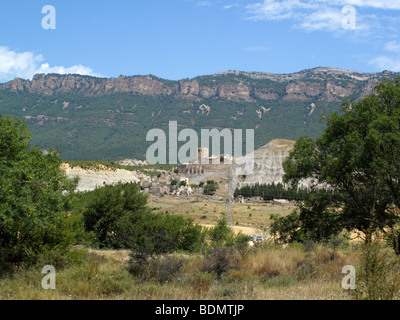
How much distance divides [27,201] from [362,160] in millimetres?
10014

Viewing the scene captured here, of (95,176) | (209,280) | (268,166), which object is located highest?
(209,280)

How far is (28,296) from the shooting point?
6492mm

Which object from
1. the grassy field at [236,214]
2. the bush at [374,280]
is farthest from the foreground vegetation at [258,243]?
the grassy field at [236,214]

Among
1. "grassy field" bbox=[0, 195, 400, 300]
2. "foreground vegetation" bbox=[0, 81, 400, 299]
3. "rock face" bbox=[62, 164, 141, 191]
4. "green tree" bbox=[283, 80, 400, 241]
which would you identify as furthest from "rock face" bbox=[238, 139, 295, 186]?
"grassy field" bbox=[0, 195, 400, 300]

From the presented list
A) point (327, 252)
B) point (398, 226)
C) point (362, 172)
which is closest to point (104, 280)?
point (327, 252)

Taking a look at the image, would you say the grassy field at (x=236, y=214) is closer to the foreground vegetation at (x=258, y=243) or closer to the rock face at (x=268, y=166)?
the foreground vegetation at (x=258, y=243)

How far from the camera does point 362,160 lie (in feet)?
38.7

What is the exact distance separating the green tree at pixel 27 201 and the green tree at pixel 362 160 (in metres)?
8.32

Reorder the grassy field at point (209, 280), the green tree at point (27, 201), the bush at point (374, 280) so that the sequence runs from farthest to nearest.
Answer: the green tree at point (27, 201) < the grassy field at point (209, 280) < the bush at point (374, 280)

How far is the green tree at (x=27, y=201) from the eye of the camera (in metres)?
9.20
